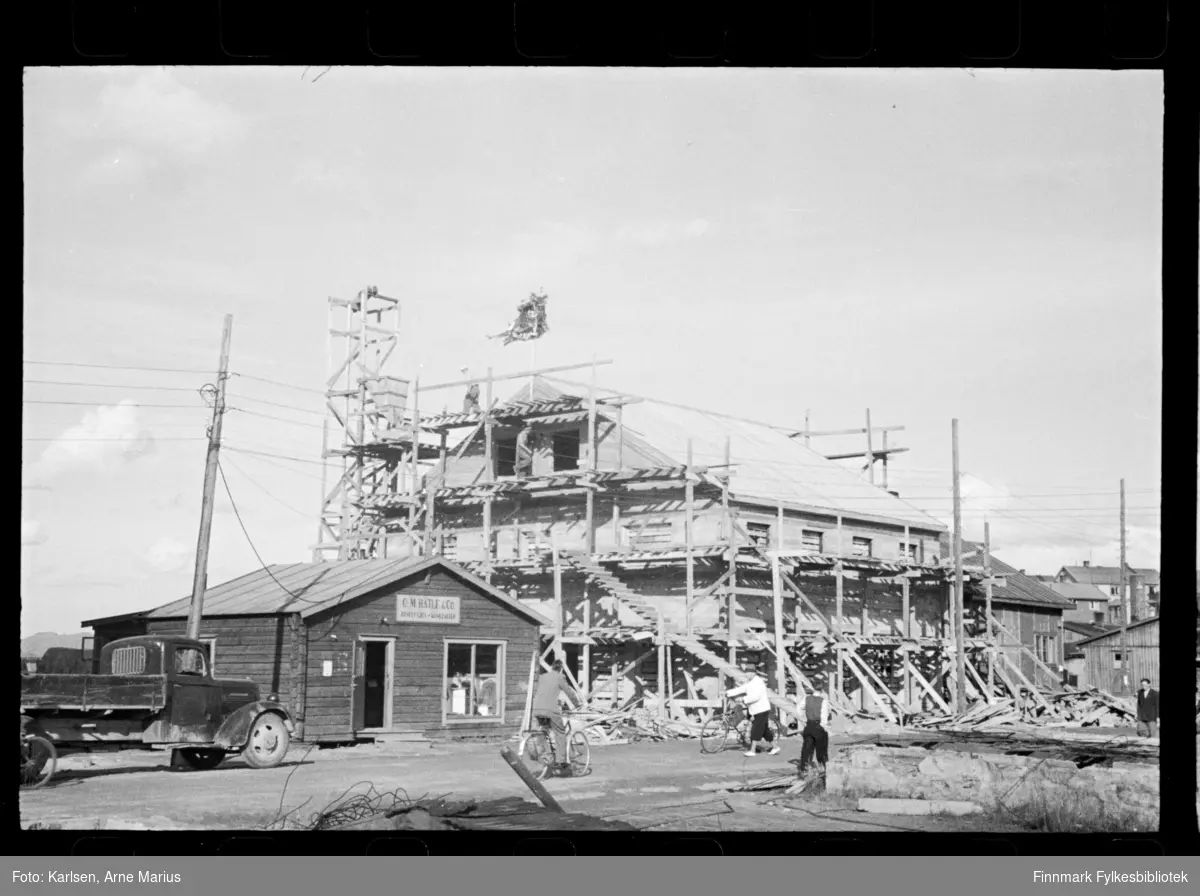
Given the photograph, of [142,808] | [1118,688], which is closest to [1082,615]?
[1118,688]

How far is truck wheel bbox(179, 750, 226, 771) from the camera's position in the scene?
74.8 feet

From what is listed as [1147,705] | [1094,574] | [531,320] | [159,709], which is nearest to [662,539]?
[531,320]

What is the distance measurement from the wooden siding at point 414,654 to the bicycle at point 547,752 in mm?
5943

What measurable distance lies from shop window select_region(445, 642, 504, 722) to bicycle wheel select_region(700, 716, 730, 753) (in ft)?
16.0

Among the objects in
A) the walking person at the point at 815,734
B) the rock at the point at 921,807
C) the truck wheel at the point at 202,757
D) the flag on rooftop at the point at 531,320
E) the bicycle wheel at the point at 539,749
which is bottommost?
the truck wheel at the point at 202,757

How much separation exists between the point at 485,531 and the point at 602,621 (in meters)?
4.73

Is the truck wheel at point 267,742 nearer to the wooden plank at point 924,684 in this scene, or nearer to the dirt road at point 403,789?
the dirt road at point 403,789

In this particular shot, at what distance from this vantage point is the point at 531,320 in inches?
1635

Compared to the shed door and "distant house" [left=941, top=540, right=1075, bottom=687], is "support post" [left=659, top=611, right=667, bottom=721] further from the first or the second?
"distant house" [left=941, top=540, right=1075, bottom=687]

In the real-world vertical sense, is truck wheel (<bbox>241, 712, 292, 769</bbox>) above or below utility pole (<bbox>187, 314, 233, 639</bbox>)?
below

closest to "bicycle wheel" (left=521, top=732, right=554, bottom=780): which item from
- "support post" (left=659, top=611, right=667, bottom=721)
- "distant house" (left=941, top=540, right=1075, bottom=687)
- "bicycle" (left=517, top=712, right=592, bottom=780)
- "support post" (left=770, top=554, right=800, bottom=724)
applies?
"bicycle" (left=517, top=712, right=592, bottom=780)

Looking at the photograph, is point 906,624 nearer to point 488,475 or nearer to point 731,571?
point 731,571

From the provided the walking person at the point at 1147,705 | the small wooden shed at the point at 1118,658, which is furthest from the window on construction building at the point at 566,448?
the small wooden shed at the point at 1118,658

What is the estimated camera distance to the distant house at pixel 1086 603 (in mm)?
96200
